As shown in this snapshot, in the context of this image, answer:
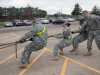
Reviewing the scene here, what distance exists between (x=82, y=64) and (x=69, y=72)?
1098 millimetres

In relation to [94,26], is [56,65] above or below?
below

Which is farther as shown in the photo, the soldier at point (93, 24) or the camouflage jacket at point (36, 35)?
Result: the soldier at point (93, 24)

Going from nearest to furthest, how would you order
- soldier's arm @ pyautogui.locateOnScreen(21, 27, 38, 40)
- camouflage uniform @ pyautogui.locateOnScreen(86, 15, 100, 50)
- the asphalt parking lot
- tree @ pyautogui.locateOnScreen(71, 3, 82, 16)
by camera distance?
the asphalt parking lot, soldier's arm @ pyautogui.locateOnScreen(21, 27, 38, 40), camouflage uniform @ pyautogui.locateOnScreen(86, 15, 100, 50), tree @ pyautogui.locateOnScreen(71, 3, 82, 16)

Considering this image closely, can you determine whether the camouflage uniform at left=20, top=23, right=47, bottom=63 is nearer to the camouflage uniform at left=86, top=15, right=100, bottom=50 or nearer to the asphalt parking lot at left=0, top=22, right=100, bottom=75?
the asphalt parking lot at left=0, top=22, right=100, bottom=75

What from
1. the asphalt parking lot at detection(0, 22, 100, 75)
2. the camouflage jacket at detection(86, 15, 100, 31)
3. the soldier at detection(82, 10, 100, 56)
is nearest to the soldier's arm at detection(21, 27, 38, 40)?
the asphalt parking lot at detection(0, 22, 100, 75)

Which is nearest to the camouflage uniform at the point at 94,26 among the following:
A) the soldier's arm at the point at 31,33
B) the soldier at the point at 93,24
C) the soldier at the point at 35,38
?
the soldier at the point at 93,24

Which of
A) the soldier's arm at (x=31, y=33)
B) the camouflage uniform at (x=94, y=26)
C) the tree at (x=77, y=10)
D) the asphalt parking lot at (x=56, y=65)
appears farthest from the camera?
the tree at (x=77, y=10)

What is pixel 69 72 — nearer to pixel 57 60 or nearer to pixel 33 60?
pixel 57 60

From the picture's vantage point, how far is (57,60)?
26.1 ft

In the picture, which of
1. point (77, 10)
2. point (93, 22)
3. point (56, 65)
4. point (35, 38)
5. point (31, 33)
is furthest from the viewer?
point (77, 10)

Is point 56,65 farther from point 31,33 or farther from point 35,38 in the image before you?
point 31,33

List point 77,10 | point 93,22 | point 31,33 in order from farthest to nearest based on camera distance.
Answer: point 77,10 < point 93,22 < point 31,33

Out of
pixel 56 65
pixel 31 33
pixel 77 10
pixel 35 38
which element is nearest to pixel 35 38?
pixel 35 38

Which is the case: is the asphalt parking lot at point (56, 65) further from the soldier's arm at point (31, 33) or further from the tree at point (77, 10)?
the tree at point (77, 10)
